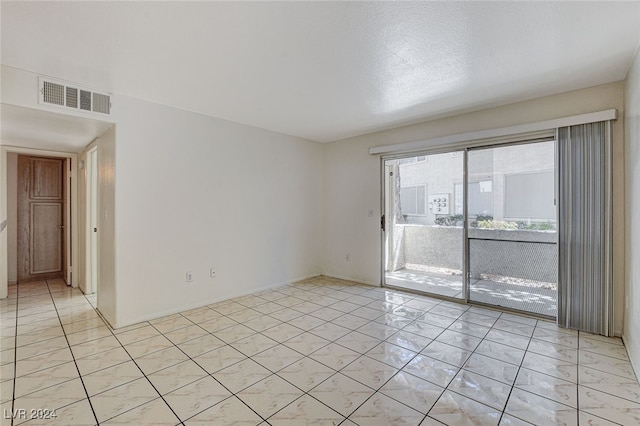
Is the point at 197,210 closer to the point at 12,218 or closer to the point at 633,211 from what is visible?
the point at 12,218

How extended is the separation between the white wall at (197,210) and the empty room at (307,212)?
0.09 ft

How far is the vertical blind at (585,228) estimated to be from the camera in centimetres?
293

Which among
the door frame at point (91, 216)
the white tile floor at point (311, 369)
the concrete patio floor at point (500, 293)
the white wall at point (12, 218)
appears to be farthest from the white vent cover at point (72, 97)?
the concrete patio floor at point (500, 293)

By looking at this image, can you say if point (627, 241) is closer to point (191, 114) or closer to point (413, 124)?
point (413, 124)

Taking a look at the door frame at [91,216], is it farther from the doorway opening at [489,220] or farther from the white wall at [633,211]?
the white wall at [633,211]

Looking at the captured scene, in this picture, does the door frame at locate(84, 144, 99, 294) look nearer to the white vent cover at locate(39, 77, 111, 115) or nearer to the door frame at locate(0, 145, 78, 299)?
the door frame at locate(0, 145, 78, 299)

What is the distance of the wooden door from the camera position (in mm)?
4965

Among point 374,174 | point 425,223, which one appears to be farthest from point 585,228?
point 374,174

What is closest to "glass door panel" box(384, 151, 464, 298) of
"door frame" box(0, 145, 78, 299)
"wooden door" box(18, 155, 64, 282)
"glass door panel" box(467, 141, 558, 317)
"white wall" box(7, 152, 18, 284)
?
"glass door panel" box(467, 141, 558, 317)

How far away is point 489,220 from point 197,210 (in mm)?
3764

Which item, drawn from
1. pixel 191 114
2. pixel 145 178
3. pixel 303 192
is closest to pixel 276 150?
pixel 303 192

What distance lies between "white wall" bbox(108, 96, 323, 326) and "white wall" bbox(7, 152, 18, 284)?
2517mm

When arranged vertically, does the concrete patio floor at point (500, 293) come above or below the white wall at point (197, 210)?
below

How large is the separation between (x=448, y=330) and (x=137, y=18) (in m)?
3.76
